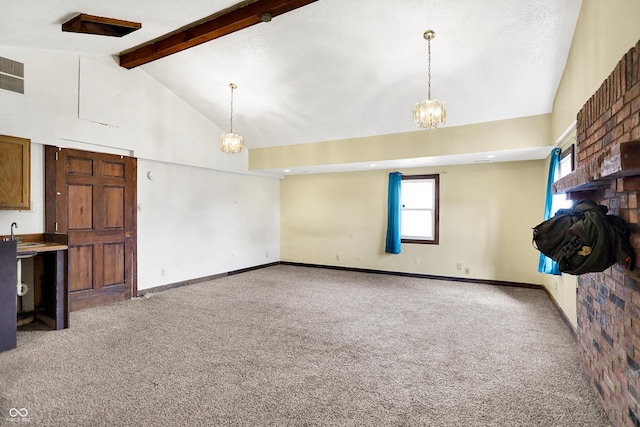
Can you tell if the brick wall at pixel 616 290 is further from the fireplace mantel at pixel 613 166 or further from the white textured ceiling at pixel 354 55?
the white textured ceiling at pixel 354 55

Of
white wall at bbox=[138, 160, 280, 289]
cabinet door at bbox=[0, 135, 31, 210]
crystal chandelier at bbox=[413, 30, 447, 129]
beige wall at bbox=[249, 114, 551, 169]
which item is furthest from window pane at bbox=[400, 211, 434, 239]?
cabinet door at bbox=[0, 135, 31, 210]

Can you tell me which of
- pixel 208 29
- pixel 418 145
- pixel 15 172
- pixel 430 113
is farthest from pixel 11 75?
pixel 418 145

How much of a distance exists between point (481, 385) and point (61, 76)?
5.81 metres

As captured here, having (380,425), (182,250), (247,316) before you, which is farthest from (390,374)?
(182,250)

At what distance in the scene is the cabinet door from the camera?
11.6ft

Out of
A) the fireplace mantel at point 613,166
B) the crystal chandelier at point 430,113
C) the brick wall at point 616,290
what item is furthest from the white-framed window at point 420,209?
the fireplace mantel at point 613,166

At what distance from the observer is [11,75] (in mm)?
3799

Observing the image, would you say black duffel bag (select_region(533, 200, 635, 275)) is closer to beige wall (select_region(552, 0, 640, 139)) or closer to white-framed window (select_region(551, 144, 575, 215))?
beige wall (select_region(552, 0, 640, 139))

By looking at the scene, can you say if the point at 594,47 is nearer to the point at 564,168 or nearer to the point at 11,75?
the point at 564,168

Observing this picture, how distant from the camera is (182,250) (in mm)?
5891

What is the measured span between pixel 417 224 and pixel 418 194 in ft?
2.03

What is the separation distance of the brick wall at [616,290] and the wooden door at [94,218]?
5414 millimetres

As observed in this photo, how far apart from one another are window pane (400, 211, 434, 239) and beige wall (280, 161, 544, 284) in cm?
25

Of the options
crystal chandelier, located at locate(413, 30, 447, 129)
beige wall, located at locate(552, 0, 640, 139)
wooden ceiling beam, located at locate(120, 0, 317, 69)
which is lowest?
crystal chandelier, located at locate(413, 30, 447, 129)
